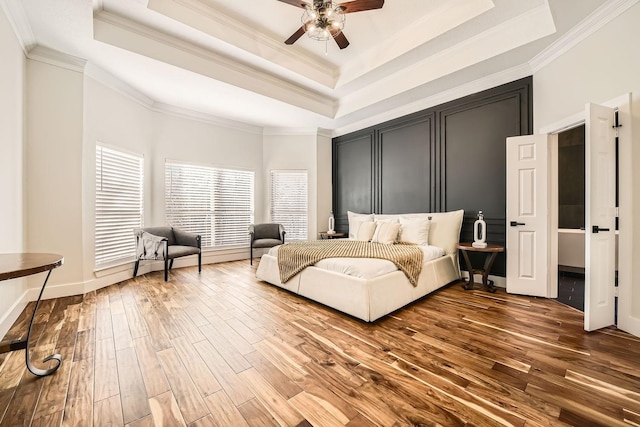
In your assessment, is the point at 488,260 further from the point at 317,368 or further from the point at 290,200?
the point at 290,200

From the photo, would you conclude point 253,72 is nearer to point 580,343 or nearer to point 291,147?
point 291,147

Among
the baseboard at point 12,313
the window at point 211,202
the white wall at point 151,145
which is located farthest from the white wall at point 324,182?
the baseboard at point 12,313

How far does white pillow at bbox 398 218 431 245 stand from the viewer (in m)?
4.04

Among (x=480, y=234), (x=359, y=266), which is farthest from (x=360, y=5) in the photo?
(x=480, y=234)

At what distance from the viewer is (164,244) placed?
386cm

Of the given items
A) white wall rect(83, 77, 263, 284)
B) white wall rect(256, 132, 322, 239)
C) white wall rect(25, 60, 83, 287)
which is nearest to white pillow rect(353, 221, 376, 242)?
white wall rect(256, 132, 322, 239)

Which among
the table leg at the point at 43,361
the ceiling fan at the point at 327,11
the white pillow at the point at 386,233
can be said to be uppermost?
the ceiling fan at the point at 327,11

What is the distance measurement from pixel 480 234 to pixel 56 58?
6002 millimetres

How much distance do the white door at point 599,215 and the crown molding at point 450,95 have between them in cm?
145

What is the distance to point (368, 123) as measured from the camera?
220 inches

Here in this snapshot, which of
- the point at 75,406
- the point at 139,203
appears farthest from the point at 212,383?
the point at 139,203

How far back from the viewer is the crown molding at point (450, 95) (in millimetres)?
3600

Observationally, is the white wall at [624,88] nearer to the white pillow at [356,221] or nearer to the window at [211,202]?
the white pillow at [356,221]

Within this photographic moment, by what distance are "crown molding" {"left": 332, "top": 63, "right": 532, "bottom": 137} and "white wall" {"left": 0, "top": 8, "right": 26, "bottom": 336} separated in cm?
494
